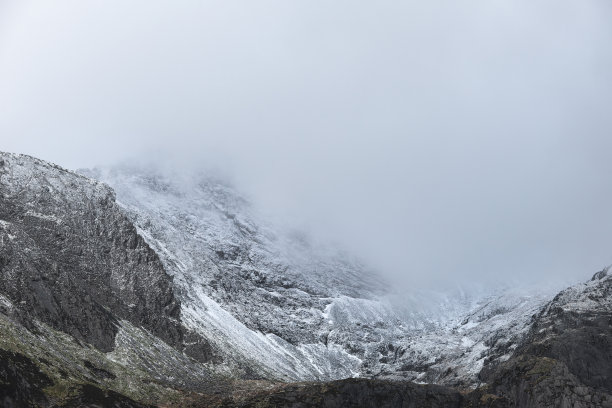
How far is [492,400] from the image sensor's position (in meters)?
152

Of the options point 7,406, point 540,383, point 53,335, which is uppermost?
point 540,383

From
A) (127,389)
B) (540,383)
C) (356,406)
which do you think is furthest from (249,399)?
(540,383)

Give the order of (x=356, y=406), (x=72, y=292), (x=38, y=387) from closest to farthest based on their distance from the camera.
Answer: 1. (x=38, y=387)
2. (x=356, y=406)
3. (x=72, y=292)

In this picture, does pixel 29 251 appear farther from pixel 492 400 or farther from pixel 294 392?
pixel 492 400

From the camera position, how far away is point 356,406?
148125 mm

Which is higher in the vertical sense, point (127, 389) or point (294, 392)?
point (294, 392)

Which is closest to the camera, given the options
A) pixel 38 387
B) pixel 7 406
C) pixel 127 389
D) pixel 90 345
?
pixel 7 406

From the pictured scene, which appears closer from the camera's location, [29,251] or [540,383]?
[540,383]

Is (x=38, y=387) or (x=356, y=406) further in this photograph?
(x=356, y=406)

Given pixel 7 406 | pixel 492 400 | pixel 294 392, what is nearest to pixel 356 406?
pixel 294 392

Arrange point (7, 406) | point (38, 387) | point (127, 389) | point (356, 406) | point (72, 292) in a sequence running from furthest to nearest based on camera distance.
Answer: point (72, 292), point (127, 389), point (356, 406), point (38, 387), point (7, 406)

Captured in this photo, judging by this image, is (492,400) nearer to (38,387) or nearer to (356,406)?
(356,406)

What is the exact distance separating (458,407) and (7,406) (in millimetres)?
89244

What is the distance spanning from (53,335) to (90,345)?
1289 centimetres
